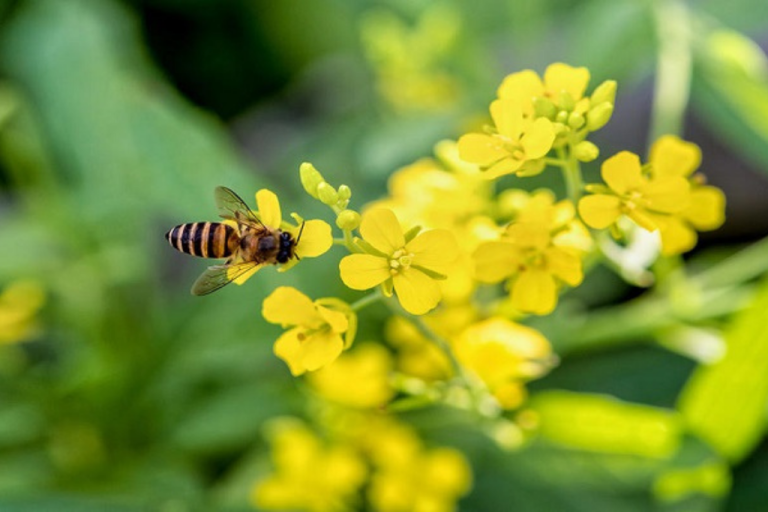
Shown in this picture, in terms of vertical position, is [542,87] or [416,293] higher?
[542,87]

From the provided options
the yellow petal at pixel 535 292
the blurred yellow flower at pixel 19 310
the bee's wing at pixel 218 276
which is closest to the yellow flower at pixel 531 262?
the yellow petal at pixel 535 292

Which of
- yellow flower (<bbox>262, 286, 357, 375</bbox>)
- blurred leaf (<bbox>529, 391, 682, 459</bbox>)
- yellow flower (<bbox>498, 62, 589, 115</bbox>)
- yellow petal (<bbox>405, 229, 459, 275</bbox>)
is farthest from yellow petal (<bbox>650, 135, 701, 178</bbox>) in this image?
blurred leaf (<bbox>529, 391, 682, 459</bbox>)

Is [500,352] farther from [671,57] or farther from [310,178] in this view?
[671,57]

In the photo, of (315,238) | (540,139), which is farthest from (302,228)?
(540,139)

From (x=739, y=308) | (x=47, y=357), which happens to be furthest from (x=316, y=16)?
(x=739, y=308)

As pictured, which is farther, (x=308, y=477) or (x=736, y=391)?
(x=308, y=477)

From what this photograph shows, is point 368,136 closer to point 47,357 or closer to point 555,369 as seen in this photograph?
point 555,369
